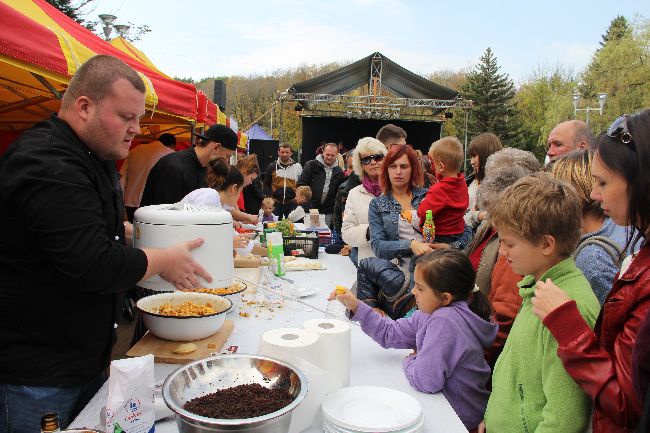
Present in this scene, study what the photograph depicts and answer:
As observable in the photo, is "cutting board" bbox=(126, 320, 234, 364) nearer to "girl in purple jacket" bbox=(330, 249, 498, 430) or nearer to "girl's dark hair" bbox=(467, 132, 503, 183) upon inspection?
"girl in purple jacket" bbox=(330, 249, 498, 430)

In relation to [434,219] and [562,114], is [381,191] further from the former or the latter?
[562,114]

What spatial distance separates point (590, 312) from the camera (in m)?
1.46

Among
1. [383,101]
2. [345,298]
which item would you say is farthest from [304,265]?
[383,101]

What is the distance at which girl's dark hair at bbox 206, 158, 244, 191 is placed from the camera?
419 cm

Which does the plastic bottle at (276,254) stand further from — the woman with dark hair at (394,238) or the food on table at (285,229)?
the food on table at (285,229)

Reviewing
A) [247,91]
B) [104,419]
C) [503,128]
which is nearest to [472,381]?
[104,419]

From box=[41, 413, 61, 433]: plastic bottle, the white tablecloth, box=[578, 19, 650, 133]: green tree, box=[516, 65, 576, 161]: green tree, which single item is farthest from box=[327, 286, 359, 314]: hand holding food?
box=[516, 65, 576, 161]: green tree

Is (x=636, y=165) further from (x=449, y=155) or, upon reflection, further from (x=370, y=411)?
(x=449, y=155)

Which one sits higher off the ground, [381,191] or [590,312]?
[381,191]

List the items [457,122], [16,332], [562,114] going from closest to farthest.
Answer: [16,332], [562,114], [457,122]

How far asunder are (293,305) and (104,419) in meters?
1.36

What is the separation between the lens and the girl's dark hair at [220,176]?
419 cm

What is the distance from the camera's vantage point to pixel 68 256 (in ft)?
4.20

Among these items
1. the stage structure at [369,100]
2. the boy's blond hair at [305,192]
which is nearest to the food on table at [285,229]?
the boy's blond hair at [305,192]
